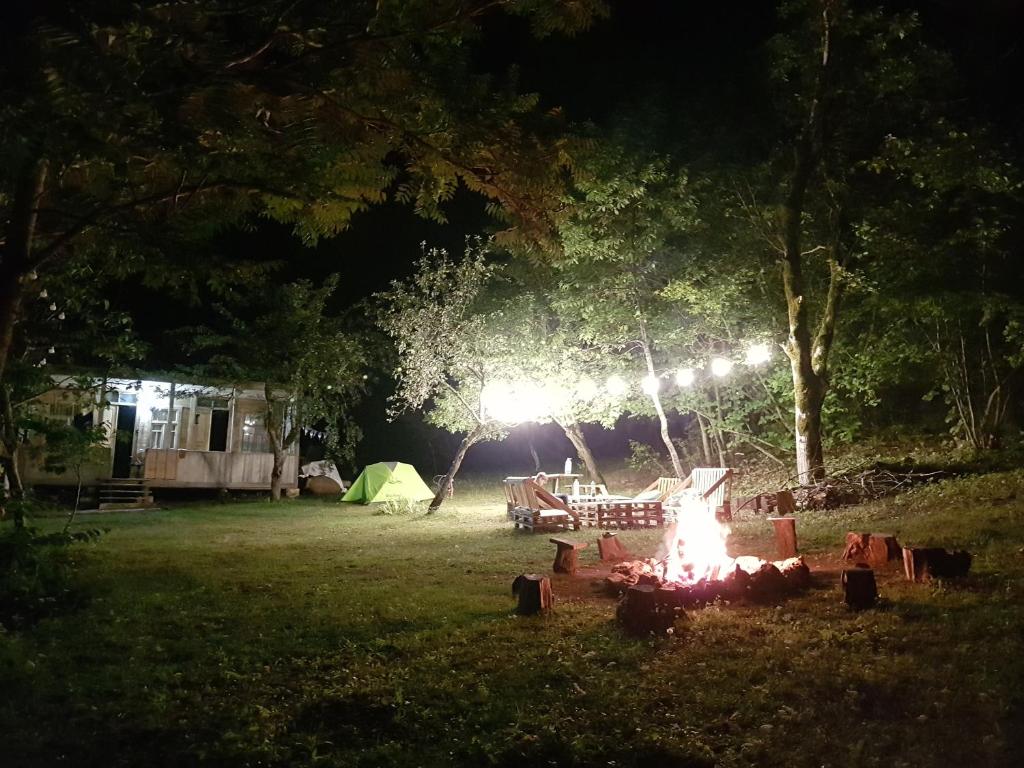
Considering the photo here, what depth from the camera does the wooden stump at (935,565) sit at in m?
6.78

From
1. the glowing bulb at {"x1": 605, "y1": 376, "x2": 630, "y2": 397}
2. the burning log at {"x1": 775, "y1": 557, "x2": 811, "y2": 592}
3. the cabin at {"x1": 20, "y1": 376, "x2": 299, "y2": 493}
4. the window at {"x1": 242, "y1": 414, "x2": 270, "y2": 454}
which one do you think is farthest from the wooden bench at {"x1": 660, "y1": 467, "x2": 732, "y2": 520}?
the window at {"x1": 242, "y1": 414, "x2": 270, "y2": 454}

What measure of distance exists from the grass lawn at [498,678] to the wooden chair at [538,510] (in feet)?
16.1

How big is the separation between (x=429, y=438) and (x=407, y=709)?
1080 inches

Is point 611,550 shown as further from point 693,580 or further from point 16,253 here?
point 16,253

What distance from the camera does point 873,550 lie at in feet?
25.7

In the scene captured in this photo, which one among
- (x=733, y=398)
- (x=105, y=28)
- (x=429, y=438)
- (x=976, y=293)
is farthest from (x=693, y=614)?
(x=429, y=438)

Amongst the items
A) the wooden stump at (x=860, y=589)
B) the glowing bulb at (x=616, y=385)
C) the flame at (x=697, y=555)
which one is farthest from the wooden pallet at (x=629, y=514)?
the wooden stump at (x=860, y=589)

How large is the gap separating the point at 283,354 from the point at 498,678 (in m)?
17.1

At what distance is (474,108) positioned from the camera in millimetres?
4879

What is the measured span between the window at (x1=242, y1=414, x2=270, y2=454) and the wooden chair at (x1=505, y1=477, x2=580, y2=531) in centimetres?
Result: 1187

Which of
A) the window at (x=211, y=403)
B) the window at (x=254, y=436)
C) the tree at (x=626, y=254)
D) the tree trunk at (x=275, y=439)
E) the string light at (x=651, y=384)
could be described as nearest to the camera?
the tree at (x=626, y=254)

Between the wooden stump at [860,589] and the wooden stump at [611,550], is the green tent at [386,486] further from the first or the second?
the wooden stump at [860,589]

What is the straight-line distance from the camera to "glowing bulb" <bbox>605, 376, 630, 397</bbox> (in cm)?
1747

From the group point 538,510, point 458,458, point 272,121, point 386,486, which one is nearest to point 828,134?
point 538,510
